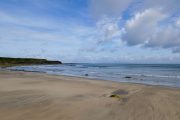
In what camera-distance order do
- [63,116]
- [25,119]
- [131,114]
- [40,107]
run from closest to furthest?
[25,119] → [63,116] → [131,114] → [40,107]

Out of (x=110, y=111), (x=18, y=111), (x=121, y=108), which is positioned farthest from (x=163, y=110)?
(x=18, y=111)

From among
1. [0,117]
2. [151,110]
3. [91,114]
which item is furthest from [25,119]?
[151,110]

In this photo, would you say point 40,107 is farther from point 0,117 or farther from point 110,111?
point 110,111

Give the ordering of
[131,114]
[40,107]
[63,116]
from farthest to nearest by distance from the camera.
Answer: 1. [40,107]
2. [131,114]
3. [63,116]

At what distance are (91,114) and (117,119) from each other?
970 mm

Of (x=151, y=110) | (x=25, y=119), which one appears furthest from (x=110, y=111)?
(x=25, y=119)

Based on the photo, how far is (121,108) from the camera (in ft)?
25.6

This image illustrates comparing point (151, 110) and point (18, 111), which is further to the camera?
point (151, 110)

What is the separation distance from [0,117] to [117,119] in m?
3.61

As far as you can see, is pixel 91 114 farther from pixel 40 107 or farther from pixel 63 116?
pixel 40 107

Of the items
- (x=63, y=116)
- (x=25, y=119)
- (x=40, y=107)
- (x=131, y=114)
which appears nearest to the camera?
(x=25, y=119)

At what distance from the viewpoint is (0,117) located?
20.2ft

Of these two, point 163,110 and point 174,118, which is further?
point 163,110

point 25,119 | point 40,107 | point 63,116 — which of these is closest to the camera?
point 25,119
